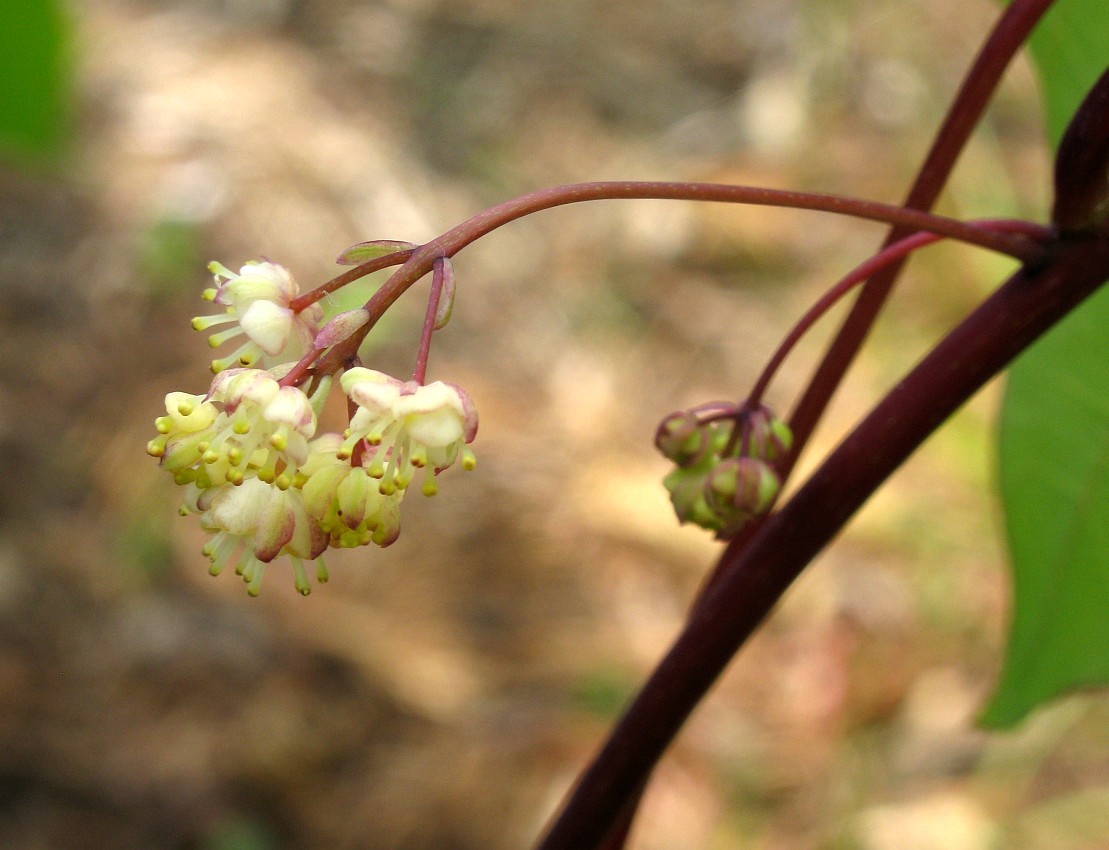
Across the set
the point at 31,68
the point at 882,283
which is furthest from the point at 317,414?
the point at 31,68

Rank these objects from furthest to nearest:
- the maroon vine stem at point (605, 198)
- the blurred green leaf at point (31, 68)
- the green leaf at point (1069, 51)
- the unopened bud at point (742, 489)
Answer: the blurred green leaf at point (31, 68) → the green leaf at point (1069, 51) → the unopened bud at point (742, 489) → the maroon vine stem at point (605, 198)

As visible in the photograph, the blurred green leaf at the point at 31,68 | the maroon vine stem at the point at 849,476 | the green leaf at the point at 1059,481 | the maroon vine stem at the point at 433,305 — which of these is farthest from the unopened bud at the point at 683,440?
the blurred green leaf at the point at 31,68

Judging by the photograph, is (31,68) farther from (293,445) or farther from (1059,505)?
(1059,505)

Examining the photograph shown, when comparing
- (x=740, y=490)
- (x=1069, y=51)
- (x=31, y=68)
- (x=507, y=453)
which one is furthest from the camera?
(x=507, y=453)

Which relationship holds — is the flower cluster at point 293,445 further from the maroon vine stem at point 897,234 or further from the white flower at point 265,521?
the maroon vine stem at point 897,234

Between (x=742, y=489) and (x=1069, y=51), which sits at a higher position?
(x=1069, y=51)

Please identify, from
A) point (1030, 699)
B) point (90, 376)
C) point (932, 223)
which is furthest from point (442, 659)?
point (932, 223)

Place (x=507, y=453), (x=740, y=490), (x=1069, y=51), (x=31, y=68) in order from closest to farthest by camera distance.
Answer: (x=740, y=490), (x=1069, y=51), (x=31, y=68), (x=507, y=453)

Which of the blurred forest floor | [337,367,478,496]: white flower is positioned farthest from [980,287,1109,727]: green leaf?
the blurred forest floor
